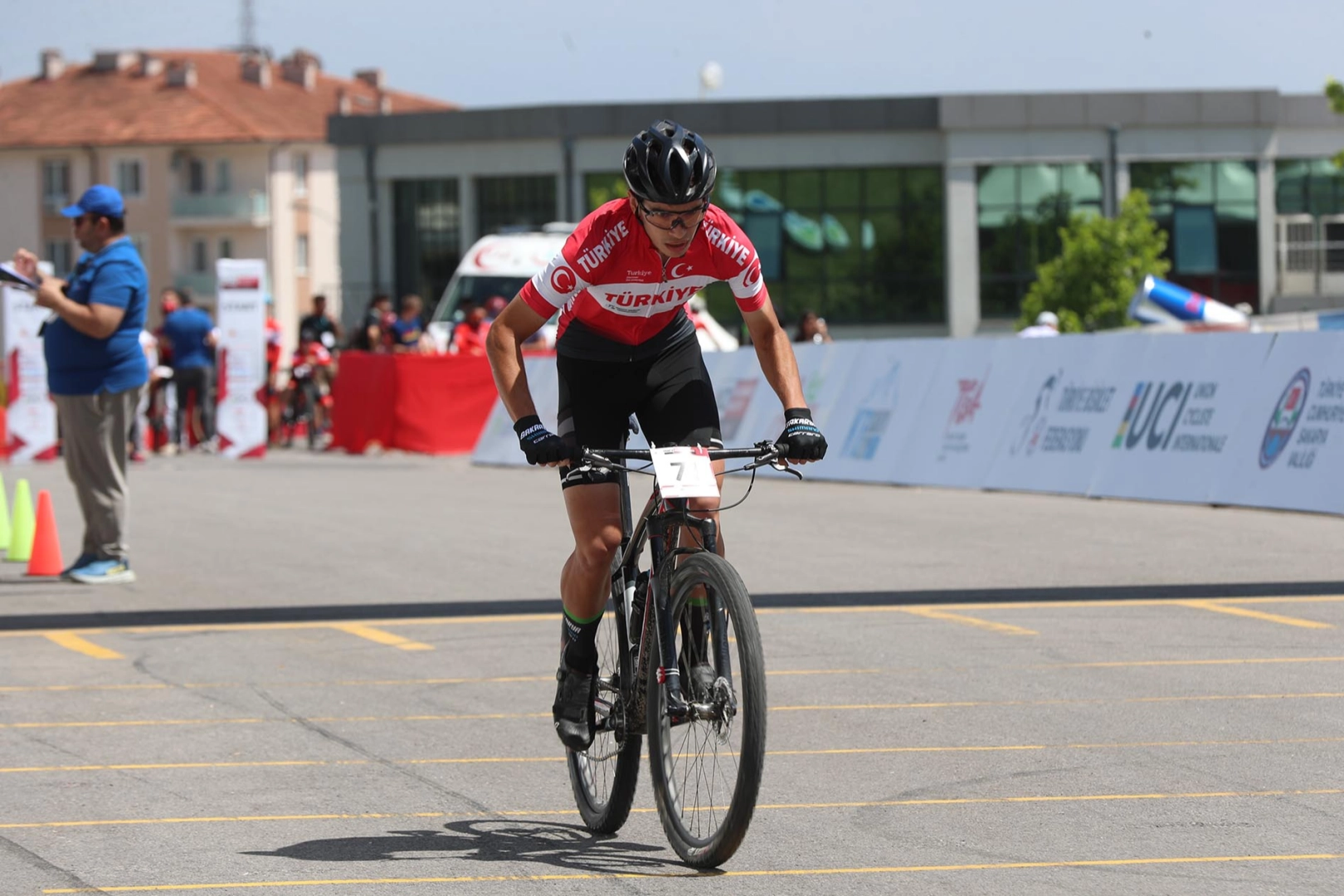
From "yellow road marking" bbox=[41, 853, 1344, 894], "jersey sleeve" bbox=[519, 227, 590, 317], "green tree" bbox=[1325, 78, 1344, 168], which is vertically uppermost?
"green tree" bbox=[1325, 78, 1344, 168]

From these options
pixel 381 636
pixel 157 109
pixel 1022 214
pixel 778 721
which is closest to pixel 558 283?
pixel 778 721

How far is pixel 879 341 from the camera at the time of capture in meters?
20.6

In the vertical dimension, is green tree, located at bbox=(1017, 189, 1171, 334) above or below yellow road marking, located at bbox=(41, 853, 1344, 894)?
above

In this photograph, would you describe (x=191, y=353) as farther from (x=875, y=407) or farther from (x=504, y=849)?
(x=504, y=849)

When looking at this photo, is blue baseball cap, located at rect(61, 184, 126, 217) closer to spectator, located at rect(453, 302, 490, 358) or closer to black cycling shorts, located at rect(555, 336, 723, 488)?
black cycling shorts, located at rect(555, 336, 723, 488)

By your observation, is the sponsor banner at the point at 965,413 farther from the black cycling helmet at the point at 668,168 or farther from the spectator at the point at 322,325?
the spectator at the point at 322,325

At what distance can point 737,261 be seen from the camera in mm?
5730

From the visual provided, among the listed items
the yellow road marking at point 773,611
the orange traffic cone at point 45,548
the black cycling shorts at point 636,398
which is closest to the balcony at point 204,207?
the orange traffic cone at point 45,548

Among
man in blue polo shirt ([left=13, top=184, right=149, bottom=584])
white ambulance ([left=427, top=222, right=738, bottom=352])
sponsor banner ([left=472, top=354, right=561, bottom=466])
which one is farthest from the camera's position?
white ambulance ([left=427, top=222, right=738, bottom=352])

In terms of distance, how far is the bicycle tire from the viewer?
490cm

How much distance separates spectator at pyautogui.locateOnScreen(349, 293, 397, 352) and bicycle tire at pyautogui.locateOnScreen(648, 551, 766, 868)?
959 inches

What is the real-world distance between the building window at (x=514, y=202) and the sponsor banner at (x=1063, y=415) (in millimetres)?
45209

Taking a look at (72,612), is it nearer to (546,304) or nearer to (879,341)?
(546,304)

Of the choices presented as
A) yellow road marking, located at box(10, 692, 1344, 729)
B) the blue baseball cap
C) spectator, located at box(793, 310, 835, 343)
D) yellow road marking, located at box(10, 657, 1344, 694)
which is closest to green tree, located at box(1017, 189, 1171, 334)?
spectator, located at box(793, 310, 835, 343)
